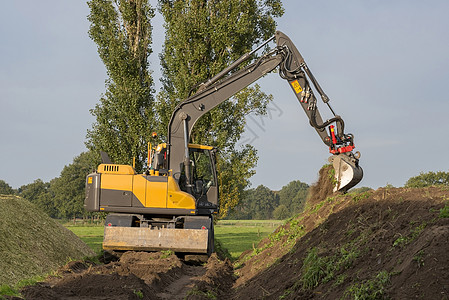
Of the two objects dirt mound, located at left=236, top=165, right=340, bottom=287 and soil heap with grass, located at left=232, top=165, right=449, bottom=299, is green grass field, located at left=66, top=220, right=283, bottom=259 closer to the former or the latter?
dirt mound, located at left=236, top=165, right=340, bottom=287

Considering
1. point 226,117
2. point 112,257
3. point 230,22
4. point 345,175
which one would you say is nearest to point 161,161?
point 112,257

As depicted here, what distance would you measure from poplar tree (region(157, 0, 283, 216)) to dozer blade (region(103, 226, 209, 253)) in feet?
31.1

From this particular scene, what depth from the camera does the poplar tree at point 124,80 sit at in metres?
24.6

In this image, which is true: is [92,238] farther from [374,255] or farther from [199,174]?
[374,255]

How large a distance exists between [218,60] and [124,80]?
15.8 feet

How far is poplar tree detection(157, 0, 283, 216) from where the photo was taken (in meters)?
24.2

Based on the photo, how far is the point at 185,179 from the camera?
51.4 ft

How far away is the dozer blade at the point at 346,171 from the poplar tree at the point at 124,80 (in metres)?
12.1

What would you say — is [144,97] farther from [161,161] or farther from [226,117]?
[161,161]

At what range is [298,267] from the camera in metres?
9.77

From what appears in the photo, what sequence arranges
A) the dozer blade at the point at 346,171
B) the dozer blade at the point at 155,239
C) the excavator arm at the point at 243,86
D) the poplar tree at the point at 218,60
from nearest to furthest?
the dozer blade at the point at 346,171 → the dozer blade at the point at 155,239 → the excavator arm at the point at 243,86 → the poplar tree at the point at 218,60

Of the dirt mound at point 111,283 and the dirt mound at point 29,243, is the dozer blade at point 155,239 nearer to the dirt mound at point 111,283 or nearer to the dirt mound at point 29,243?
the dirt mound at point 111,283

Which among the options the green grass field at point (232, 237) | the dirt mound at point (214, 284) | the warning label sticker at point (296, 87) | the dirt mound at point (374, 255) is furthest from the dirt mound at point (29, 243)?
the warning label sticker at point (296, 87)

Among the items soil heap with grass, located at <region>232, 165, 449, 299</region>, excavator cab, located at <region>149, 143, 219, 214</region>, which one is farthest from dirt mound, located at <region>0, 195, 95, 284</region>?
soil heap with grass, located at <region>232, 165, 449, 299</region>
